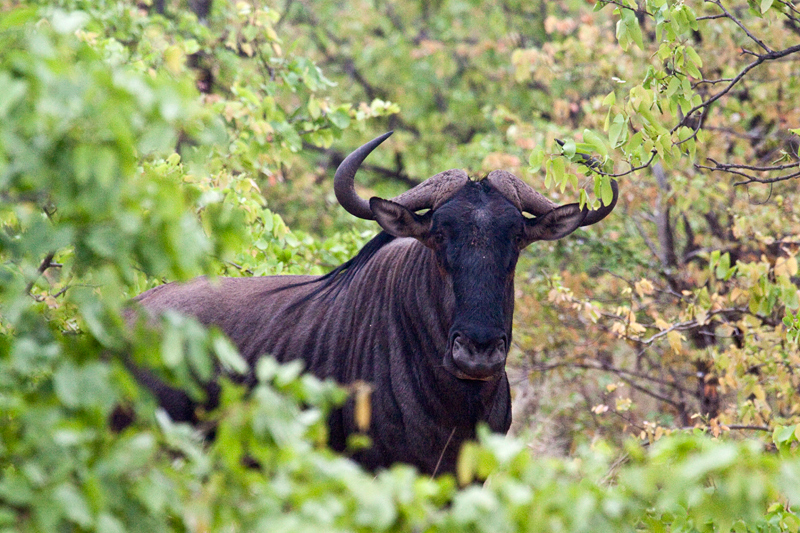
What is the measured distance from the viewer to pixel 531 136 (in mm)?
9062

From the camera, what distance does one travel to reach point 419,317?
4.66 meters

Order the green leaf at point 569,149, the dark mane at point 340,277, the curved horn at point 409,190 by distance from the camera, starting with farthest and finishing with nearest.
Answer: the dark mane at point 340,277, the curved horn at point 409,190, the green leaf at point 569,149

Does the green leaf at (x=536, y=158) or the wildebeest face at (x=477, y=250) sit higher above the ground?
the green leaf at (x=536, y=158)

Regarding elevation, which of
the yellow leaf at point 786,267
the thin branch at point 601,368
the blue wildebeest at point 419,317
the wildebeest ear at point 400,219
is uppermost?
the wildebeest ear at point 400,219

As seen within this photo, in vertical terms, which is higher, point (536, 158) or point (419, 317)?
point (536, 158)

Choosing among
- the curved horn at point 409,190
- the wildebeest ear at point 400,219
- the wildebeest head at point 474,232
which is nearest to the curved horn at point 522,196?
the wildebeest head at point 474,232

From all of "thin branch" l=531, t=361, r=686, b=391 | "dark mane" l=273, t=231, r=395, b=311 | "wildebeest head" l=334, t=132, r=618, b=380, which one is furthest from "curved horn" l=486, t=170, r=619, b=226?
"thin branch" l=531, t=361, r=686, b=391

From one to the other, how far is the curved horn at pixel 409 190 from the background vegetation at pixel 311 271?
474mm

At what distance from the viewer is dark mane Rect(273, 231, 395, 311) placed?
5133mm

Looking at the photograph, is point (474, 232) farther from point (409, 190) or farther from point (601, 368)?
point (601, 368)

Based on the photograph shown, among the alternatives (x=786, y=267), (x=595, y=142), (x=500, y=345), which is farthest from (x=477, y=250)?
(x=786, y=267)

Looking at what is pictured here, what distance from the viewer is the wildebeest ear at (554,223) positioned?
470 centimetres

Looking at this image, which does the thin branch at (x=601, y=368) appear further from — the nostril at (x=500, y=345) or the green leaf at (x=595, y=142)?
the green leaf at (x=595, y=142)

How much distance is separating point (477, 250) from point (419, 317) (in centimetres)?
57
